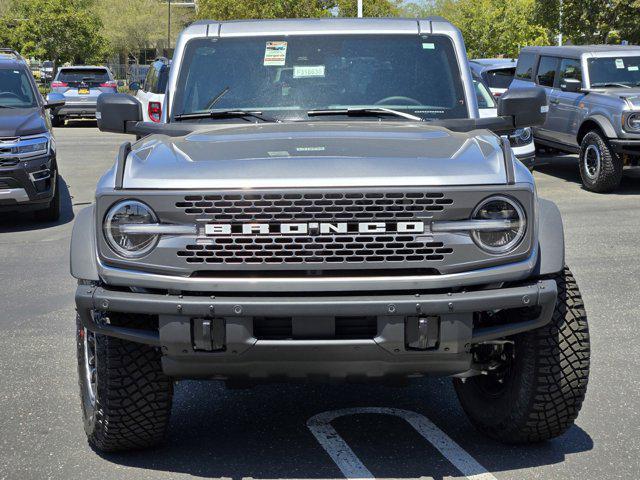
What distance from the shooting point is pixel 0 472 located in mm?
4551

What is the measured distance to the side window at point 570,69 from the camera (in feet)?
50.2

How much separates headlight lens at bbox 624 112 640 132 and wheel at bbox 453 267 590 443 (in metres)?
9.81

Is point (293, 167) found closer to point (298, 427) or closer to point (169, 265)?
point (169, 265)

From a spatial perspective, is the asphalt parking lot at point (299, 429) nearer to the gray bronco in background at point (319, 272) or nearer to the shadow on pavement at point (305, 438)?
the shadow on pavement at point (305, 438)

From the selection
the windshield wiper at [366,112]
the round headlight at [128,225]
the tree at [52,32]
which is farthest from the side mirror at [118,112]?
the tree at [52,32]

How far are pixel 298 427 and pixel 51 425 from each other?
3.97 feet

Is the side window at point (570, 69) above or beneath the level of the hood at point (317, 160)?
beneath

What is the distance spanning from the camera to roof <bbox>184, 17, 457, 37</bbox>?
5.95 m

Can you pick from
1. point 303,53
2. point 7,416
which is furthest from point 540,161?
point 7,416

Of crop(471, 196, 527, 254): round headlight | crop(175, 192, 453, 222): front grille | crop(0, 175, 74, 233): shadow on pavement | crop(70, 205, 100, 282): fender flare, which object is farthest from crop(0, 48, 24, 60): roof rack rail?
crop(471, 196, 527, 254): round headlight

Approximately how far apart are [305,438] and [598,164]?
10349 mm

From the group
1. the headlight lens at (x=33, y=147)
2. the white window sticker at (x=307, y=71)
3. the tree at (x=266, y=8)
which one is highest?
the white window sticker at (x=307, y=71)

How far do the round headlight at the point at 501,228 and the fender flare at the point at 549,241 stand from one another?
164mm

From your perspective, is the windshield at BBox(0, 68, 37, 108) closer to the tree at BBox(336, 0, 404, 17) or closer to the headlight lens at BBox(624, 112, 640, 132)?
the headlight lens at BBox(624, 112, 640, 132)
